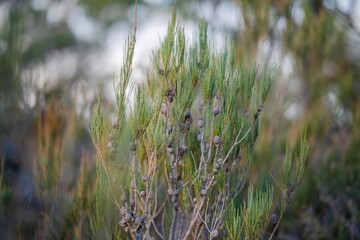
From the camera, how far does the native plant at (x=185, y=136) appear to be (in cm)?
222

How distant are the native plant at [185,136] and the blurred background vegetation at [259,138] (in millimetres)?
161

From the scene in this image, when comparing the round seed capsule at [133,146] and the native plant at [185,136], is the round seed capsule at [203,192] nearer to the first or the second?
the native plant at [185,136]

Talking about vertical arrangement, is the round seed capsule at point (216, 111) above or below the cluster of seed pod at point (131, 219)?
above

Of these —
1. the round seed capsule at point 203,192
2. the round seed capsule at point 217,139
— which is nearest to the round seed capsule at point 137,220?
the round seed capsule at point 203,192

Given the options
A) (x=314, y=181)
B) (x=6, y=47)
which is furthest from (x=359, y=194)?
(x=6, y=47)

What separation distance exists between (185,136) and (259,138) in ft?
4.19

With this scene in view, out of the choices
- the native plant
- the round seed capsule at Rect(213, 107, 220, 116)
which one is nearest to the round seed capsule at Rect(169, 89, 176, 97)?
the native plant

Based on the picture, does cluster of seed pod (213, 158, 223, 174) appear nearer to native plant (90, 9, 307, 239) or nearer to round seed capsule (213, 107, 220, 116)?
native plant (90, 9, 307, 239)

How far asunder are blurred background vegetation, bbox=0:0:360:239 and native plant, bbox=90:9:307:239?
0.53 feet

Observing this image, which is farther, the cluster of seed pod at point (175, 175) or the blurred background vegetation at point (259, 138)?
the blurred background vegetation at point (259, 138)

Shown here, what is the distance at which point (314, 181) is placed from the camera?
4.00 m

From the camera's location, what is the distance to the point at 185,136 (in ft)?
7.91

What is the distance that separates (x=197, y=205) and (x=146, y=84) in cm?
53

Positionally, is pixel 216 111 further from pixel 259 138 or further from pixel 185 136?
pixel 259 138
